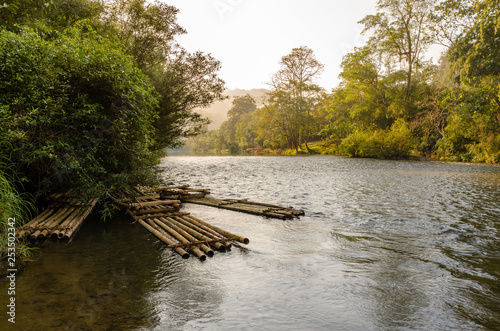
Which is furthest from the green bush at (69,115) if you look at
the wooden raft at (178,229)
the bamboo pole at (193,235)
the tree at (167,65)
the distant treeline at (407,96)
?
the distant treeline at (407,96)

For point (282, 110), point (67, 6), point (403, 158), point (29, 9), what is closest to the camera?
point (29, 9)

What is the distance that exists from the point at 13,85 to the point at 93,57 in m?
2.41

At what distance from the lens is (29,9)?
497 inches

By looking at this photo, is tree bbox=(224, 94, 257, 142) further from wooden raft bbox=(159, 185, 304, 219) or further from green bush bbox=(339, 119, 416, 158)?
wooden raft bbox=(159, 185, 304, 219)

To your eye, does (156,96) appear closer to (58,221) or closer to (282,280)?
(58,221)

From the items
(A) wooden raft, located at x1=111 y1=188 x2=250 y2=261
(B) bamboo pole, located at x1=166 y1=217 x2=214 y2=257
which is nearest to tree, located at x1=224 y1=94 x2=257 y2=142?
(A) wooden raft, located at x1=111 y1=188 x2=250 y2=261

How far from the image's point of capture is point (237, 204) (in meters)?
13.5

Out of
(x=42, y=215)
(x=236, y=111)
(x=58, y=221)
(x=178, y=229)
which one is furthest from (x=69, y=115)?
(x=236, y=111)

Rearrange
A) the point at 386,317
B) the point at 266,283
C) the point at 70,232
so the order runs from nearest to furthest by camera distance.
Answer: the point at 386,317, the point at 266,283, the point at 70,232

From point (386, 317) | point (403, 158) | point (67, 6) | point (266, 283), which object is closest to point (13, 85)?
point (266, 283)

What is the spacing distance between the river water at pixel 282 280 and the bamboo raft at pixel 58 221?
0.38 metres

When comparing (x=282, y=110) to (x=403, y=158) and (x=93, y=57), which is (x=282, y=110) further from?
(x=93, y=57)

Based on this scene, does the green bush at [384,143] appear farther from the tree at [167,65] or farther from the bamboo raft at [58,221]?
the bamboo raft at [58,221]

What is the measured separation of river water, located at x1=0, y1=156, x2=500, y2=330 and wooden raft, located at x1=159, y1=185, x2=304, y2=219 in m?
0.62
